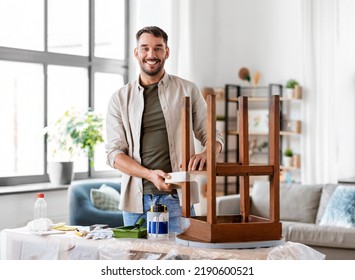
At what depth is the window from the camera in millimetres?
6176

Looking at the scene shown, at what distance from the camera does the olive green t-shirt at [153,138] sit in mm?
3084

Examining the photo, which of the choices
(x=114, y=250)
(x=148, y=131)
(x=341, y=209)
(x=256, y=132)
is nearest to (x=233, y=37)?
(x=256, y=132)

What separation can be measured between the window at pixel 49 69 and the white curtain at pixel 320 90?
6.31 feet

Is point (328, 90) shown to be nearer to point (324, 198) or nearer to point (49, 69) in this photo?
point (324, 198)

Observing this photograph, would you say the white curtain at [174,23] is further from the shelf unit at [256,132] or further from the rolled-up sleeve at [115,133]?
the rolled-up sleeve at [115,133]

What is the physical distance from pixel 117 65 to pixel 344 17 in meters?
2.38

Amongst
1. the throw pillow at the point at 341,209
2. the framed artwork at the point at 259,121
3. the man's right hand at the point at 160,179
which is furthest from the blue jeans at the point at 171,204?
the framed artwork at the point at 259,121

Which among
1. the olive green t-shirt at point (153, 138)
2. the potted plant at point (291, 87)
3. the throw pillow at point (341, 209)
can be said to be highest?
the potted plant at point (291, 87)

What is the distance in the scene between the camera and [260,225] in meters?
2.57

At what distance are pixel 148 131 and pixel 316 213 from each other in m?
3.28

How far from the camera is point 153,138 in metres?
3.11
